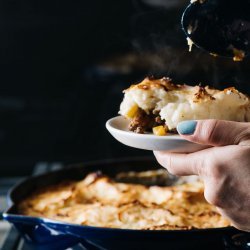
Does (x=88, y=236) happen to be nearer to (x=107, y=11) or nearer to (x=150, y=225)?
(x=150, y=225)

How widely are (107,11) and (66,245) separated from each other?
1.61m

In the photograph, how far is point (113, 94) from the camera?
286cm

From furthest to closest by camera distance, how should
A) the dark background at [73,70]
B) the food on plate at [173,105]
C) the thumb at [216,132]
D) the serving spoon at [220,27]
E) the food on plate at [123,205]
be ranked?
the dark background at [73,70] < the food on plate at [123,205] < the serving spoon at [220,27] < the food on plate at [173,105] < the thumb at [216,132]

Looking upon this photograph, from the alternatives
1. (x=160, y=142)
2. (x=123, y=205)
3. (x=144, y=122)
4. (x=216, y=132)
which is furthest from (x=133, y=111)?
(x=123, y=205)

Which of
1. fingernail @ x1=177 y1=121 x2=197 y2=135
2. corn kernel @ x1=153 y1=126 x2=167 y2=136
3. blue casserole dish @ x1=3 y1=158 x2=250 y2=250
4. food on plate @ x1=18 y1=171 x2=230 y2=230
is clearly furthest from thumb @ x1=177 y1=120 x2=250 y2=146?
food on plate @ x1=18 y1=171 x2=230 y2=230

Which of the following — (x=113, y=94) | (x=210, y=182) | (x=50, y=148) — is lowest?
(x=50, y=148)

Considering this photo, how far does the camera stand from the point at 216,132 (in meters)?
1.07

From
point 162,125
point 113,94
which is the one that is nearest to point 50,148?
point 113,94

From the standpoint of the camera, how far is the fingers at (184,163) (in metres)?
1.13

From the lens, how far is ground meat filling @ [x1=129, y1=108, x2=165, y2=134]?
124 cm

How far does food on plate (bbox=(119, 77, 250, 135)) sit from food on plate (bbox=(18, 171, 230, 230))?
12.2 inches

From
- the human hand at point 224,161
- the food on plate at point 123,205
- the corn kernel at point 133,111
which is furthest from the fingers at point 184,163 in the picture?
the food on plate at point 123,205

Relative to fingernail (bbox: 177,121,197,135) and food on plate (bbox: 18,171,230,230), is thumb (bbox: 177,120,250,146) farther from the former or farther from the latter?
food on plate (bbox: 18,171,230,230)

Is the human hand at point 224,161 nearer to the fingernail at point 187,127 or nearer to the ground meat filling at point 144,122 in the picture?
the fingernail at point 187,127
